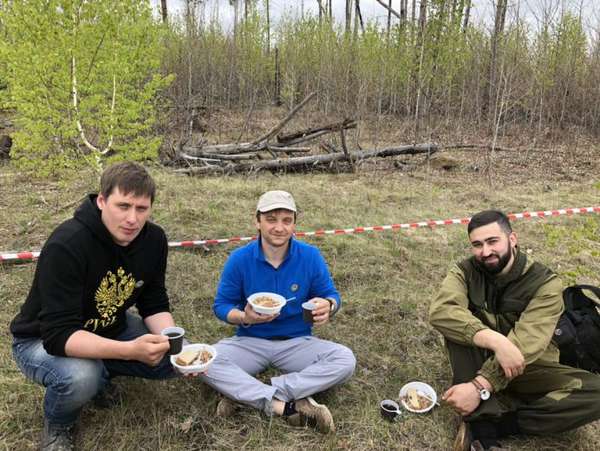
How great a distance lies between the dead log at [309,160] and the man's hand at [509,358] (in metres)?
7.46

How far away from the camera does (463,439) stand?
2346 mm

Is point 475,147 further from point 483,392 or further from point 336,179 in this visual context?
point 483,392

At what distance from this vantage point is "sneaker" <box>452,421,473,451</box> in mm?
2336

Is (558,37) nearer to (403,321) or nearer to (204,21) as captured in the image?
(204,21)

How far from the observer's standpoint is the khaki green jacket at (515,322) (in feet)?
7.69

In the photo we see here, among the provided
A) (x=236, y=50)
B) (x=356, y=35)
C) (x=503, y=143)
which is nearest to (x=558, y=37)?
(x=503, y=143)

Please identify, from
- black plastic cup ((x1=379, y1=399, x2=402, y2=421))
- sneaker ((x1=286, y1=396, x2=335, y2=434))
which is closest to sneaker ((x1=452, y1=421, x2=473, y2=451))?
black plastic cup ((x1=379, y1=399, x2=402, y2=421))

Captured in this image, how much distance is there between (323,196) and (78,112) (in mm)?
4016

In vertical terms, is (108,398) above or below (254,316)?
below

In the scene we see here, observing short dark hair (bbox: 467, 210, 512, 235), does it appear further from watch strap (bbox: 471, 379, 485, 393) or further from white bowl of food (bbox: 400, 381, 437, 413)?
white bowl of food (bbox: 400, 381, 437, 413)

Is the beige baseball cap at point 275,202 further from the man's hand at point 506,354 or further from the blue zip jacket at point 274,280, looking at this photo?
the man's hand at point 506,354

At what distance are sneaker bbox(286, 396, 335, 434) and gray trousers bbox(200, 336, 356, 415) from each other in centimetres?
9

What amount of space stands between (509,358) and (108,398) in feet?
7.48

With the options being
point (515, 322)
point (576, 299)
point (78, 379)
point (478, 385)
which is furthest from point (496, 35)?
point (78, 379)
